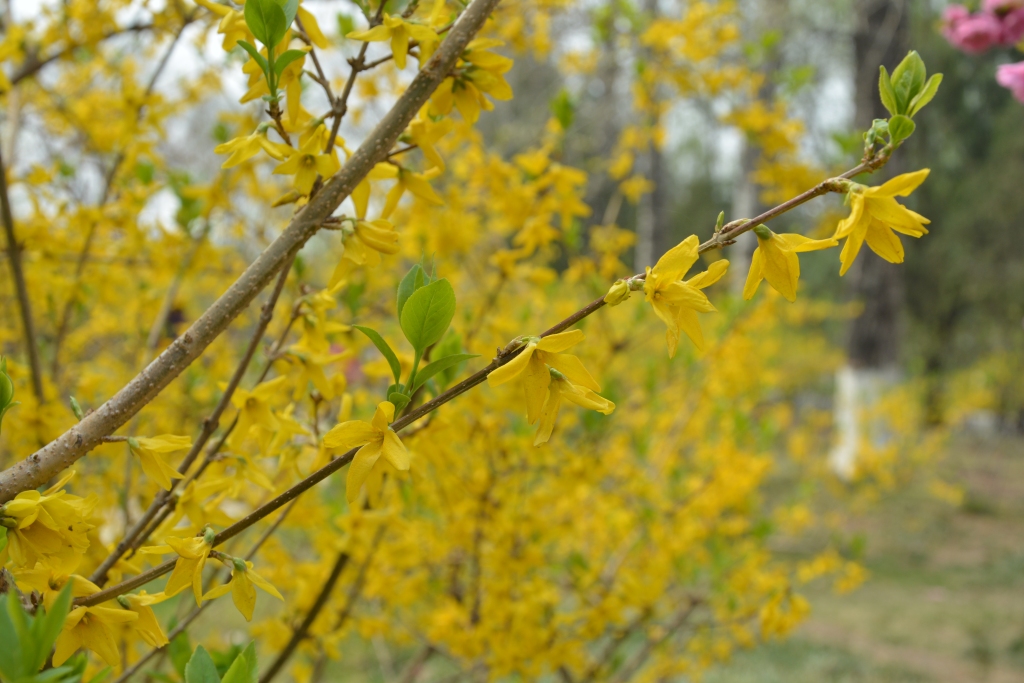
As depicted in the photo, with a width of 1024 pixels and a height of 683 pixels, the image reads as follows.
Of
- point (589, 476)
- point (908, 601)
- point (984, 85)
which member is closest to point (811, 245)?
point (589, 476)

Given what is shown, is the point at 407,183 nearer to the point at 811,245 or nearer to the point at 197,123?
the point at 811,245

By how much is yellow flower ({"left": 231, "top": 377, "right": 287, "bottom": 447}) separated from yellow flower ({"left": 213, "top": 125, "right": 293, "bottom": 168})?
300 mm

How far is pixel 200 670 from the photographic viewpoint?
2.29ft

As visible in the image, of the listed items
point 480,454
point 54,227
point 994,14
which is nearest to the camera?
point 994,14

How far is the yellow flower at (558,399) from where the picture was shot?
69cm

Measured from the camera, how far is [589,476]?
212 cm

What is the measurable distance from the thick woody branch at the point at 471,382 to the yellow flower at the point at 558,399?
49mm

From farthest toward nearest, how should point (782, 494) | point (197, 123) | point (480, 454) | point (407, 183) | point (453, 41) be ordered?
1. point (197, 123)
2. point (782, 494)
3. point (480, 454)
4. point (407, 183)
5. point (453, 41)

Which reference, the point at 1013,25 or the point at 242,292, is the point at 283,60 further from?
the point at 1013,25

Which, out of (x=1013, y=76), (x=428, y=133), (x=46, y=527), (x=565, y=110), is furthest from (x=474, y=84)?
(x=1013, y=76)

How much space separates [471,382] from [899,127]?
A: 49cm

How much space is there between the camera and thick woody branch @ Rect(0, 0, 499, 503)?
0.71 metres

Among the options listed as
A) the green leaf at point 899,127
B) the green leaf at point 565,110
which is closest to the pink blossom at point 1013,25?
the green leaf at point 565,110

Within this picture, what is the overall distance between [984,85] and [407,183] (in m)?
18.3
